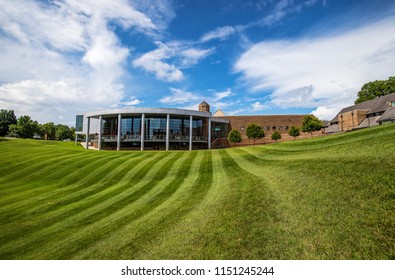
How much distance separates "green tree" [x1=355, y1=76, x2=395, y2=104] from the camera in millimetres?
54438

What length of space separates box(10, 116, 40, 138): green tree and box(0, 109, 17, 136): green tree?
14.3ft

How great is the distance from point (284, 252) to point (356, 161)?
6.54 m

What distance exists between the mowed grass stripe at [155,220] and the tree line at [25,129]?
9375cm

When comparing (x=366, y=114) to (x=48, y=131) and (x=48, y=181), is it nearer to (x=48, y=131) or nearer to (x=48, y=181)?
(x=48, y=181)

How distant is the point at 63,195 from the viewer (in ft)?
41.7

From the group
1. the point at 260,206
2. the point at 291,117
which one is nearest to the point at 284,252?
the point at 260,206

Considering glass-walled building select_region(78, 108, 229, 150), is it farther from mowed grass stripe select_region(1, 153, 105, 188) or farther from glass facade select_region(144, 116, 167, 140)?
mowed grass stripe select_region(1, 153, 105, 188)

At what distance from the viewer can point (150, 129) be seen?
45688mm

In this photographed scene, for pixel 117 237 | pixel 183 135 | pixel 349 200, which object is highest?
pixel 183 135

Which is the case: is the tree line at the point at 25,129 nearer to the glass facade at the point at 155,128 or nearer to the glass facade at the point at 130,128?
the glass facade at the point at 130,128

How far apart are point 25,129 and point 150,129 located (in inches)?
2629

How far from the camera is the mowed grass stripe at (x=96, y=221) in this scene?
6.65 m

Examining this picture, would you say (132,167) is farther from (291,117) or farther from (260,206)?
(291,117)

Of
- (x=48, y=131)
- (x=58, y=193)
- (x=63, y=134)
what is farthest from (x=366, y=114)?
(x=48, y=131)
